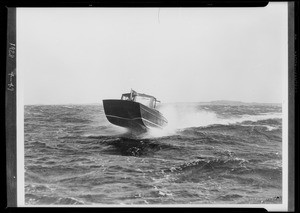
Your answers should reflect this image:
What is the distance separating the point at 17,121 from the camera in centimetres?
224

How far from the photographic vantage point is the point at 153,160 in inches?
88.5

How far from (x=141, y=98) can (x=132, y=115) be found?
14 centimetres

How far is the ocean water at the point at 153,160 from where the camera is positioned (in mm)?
2223

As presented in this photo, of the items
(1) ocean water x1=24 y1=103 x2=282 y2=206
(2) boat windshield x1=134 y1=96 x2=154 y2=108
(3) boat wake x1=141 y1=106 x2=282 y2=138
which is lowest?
(1) ocean water x1=24 y1=103 x2=282 y2=206

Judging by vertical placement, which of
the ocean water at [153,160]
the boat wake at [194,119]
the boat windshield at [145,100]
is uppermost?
the boat windshield at [145,100]

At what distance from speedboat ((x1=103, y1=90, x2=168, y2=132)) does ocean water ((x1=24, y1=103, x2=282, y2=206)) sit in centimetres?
5

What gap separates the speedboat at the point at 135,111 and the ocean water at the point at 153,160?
5 cm

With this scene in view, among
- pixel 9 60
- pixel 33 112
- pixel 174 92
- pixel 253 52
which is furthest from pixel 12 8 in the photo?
pixel 253 52

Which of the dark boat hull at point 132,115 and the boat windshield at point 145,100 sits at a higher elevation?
the boat windshield at point 145,100

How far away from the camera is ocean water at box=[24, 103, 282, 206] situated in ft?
7.29

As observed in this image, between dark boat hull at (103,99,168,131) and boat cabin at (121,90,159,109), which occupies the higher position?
boat cabin at (121,90,159,109)

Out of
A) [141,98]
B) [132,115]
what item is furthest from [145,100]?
[132,115]

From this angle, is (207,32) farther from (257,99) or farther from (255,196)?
(255,196)
